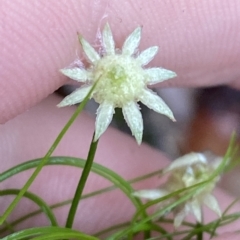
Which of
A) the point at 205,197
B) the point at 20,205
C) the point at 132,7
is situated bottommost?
the point at 205,197

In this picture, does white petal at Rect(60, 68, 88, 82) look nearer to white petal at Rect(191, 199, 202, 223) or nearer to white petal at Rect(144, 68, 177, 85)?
white petal at Rect(144, 68, 177, 85)

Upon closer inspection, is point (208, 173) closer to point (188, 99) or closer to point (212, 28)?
point (212, 28)

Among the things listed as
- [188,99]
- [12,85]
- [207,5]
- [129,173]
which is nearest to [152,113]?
[188,99]

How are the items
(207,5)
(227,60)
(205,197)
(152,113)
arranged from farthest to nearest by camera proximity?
1. (152,113)
2. (227,60)
3. (207,5)
4. (205,197)

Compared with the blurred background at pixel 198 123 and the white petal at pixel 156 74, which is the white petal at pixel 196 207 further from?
the blurred background at pixel 198 123

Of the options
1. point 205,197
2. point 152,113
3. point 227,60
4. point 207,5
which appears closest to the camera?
point 205,197

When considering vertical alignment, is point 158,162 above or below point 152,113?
below
